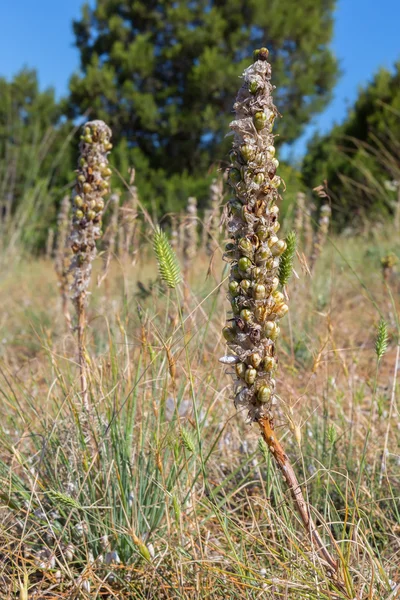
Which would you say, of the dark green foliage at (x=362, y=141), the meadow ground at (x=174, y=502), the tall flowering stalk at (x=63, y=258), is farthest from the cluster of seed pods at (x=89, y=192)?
the dark green foliage at (x=362, y=141)

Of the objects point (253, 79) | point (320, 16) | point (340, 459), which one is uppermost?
point (320, 16)

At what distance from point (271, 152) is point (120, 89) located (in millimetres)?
14176

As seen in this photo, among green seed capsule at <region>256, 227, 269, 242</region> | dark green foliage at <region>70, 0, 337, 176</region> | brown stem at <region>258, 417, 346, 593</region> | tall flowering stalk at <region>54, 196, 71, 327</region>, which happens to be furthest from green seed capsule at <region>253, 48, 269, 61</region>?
dark green foliage at <region>70, 0, 337, 176</region>

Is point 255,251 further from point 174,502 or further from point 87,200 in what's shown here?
point 87,200

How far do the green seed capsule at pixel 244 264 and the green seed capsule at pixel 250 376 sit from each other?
0.62 ft

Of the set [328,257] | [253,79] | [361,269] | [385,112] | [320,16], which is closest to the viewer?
[253,79]

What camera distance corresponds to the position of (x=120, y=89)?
14.2 m

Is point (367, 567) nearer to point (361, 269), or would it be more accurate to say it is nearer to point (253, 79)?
point (253, 79)

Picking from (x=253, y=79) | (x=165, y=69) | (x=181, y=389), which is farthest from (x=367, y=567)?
A: (x=165, y=69)

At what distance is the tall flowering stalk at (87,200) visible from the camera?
6.48 ft

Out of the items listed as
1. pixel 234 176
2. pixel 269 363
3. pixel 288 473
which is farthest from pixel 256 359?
pixel 234 176

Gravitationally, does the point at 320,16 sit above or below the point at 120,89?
above

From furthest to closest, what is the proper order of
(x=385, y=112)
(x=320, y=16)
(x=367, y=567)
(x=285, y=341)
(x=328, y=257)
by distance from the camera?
(x=320, y=16) < (x=385, y=112) < (x=328, y=257) < (x=285, y=341) < (x=367, y=567)

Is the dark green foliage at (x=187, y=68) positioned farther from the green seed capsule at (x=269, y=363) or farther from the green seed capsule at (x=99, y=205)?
the green seed capsule at (x=269, y=363)
